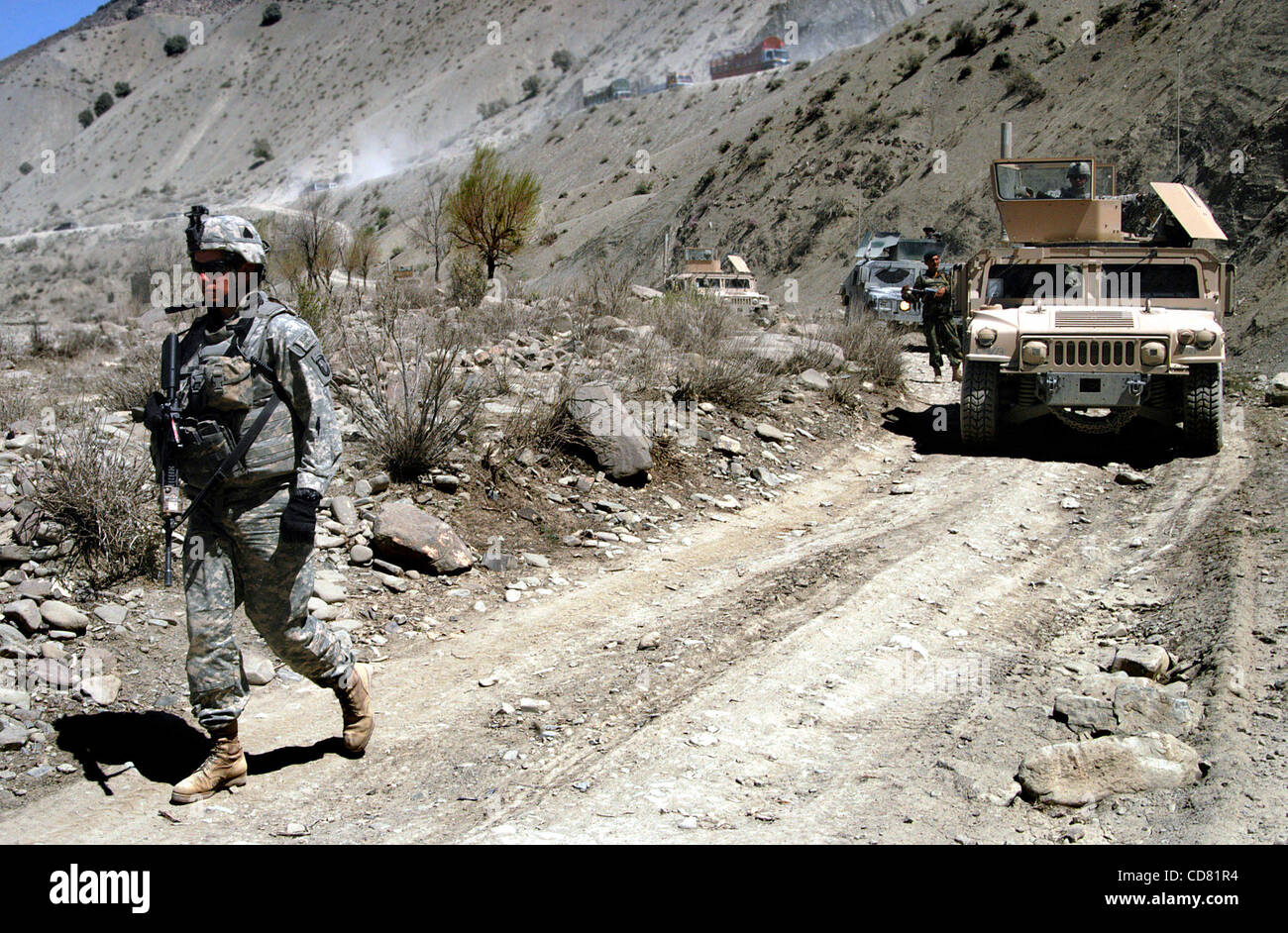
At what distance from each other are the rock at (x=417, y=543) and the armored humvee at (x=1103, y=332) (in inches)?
186

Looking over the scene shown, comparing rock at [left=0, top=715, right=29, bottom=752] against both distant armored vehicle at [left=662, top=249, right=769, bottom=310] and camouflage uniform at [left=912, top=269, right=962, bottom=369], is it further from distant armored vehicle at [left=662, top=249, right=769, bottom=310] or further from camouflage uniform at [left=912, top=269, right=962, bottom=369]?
distant armored vehicle at [left=662, top=249, right=769, bottom=310]

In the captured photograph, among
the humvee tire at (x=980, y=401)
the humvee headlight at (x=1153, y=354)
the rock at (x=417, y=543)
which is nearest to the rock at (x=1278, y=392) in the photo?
the humvee headlight at (x=1153, y=354)

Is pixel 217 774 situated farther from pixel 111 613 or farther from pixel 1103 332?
pixel 1103 332

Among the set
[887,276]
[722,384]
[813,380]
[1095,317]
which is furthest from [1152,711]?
[887,276]

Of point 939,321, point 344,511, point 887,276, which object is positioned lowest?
point 344,511

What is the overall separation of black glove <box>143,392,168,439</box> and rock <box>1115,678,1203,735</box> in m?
3.36

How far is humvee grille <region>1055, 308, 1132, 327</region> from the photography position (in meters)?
7.79

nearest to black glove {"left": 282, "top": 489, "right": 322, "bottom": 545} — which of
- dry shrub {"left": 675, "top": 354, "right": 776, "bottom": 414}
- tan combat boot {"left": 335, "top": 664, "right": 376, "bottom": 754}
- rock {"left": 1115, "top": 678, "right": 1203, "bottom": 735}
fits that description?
tan combat boot {"left": 335, "top": 664, "right": 376, "bottom": 754}

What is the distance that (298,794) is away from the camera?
3273 millimetres

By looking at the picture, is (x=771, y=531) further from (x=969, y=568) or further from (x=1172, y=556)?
(x=1172, y=556)

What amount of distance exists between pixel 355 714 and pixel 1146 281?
7.63m

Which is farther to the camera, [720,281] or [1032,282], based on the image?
[720,281]

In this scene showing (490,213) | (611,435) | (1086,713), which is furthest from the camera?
(490,213)

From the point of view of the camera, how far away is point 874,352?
11.1m
